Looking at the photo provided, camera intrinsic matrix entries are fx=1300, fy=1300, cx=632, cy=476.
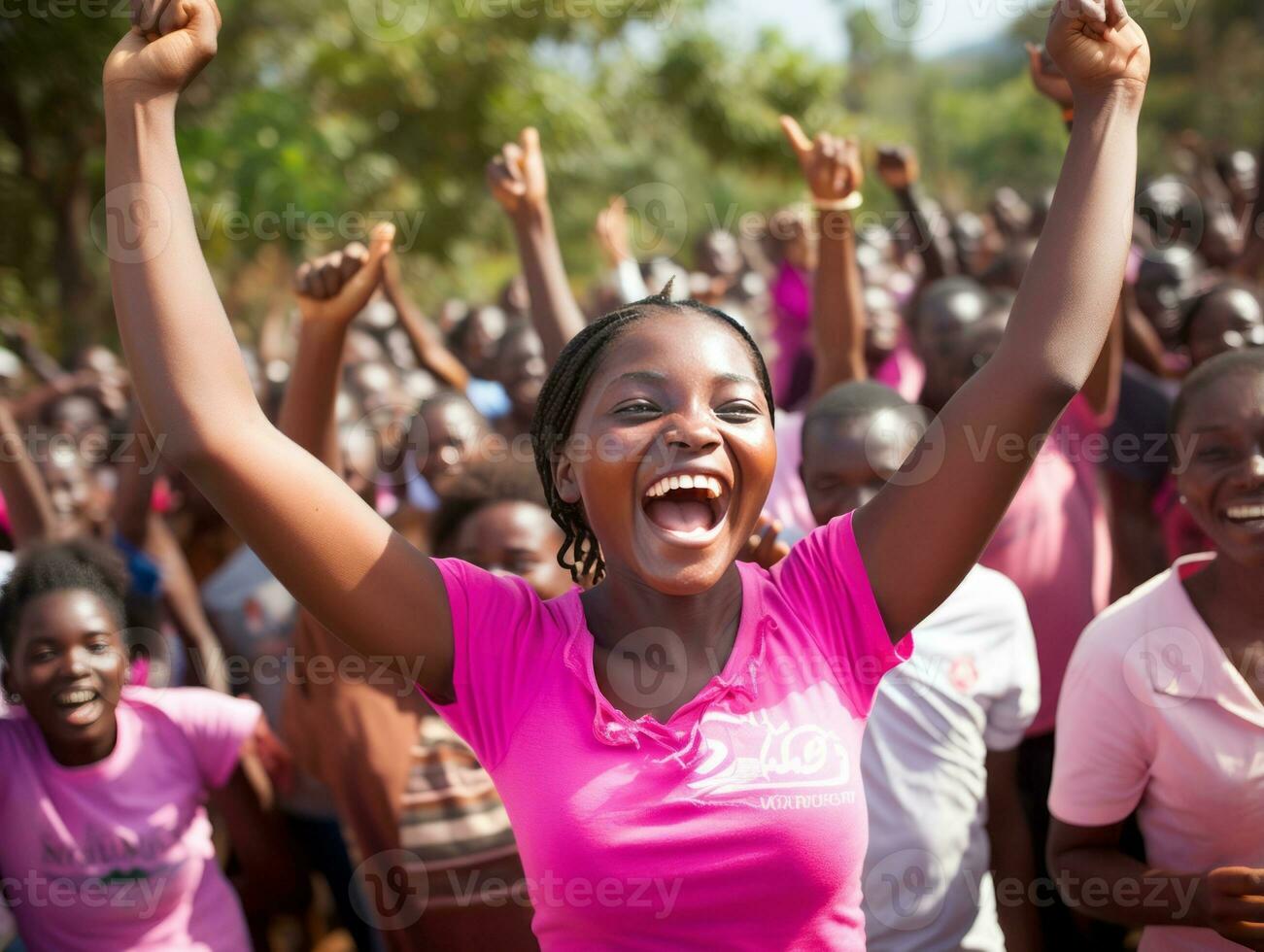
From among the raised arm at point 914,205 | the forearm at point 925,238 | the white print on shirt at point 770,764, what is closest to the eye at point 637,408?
the white print on shirt at point 770,764

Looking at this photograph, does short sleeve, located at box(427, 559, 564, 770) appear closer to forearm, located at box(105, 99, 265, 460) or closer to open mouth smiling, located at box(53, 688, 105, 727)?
forearm, located at box(105, 99, 265, 460)

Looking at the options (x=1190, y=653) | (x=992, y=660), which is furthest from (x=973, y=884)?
(x=1190, y=653)

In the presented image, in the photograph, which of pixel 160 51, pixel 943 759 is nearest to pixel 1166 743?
pixel 943 759

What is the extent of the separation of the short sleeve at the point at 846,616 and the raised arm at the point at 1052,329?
7 cm

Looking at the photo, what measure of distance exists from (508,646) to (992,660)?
1.35m

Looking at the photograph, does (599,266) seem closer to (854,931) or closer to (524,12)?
(524,12)

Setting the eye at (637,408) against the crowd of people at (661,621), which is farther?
the eye at (637,408)

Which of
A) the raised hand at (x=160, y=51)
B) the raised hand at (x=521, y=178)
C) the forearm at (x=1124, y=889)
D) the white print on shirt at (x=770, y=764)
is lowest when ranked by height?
the forearm at (x=1124, y=889)

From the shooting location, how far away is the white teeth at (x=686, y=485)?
5.44 feet

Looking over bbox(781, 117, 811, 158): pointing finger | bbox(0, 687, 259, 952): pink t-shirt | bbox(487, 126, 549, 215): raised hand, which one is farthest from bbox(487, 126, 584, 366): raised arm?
bbox(0, 687, 259, 952): pink t-shirt

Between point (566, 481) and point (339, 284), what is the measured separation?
0.81m

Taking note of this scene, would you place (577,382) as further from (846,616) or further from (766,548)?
(766,548)

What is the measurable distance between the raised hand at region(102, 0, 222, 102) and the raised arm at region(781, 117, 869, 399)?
1.80 meters

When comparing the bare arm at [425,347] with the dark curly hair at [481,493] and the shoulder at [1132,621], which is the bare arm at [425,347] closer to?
the dark curly hair at [481,493]
